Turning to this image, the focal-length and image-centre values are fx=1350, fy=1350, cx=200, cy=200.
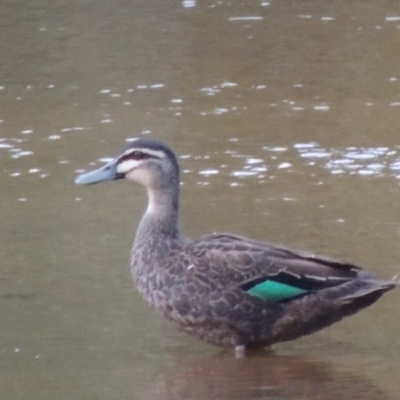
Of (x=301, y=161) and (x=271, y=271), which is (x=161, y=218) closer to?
(x=271, y=271)

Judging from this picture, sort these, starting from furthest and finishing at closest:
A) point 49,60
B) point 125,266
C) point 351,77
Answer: point 49,60 → point 351,77 → point 125,266

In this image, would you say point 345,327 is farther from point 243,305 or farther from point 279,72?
point 279,72

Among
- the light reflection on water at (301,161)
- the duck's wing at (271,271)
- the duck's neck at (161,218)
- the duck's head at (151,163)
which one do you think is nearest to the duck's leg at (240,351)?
the duck's wing at (271,271)

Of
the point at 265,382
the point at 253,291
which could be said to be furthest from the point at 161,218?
the point at 265,382

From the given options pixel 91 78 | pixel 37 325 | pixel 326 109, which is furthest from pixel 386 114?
pixel 37 325

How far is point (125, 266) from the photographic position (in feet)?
27.8

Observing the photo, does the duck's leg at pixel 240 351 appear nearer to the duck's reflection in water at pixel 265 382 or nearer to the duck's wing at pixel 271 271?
the duck's reflection in water at pixel 265 382

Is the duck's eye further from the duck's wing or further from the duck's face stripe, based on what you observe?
the duck's wing

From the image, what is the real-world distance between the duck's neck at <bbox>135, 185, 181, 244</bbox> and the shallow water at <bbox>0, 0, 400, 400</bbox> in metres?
0.50

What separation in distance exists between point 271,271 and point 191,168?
320 centimetres

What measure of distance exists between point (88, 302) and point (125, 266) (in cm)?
68

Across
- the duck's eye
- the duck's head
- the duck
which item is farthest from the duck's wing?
the duck's eye

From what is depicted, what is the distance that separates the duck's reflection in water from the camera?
6.71 m

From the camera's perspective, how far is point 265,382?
695cm
